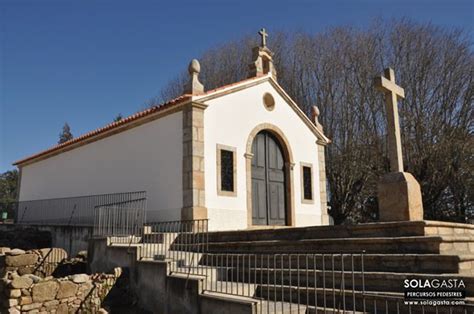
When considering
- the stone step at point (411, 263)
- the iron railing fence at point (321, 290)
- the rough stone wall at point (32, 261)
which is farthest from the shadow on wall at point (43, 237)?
the stone step at point (411, 263)

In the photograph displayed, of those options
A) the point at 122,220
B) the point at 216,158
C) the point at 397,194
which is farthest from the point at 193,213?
the point at 397,194

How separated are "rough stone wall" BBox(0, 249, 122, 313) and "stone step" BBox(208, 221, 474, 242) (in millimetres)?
2848

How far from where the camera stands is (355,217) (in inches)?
882

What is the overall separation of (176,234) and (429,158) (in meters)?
13.3

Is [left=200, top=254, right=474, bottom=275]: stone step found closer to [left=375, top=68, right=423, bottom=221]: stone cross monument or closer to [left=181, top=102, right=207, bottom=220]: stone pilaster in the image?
[left=375, top=68, right=423, bottom=221]: stone cross monument

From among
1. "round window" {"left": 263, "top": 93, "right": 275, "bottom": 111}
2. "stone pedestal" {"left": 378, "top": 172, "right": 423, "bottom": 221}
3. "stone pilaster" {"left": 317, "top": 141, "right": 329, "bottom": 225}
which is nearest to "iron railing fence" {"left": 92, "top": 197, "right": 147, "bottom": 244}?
"round window" {"left": 263, "top": 93, "right": 275, "bottom": 111}

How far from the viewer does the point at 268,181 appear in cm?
1372

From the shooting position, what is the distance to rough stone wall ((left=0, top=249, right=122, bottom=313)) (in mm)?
7676

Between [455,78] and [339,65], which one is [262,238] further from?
[339,65]

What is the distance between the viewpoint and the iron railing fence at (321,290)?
5.30 m

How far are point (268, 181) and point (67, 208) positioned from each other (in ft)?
24.2

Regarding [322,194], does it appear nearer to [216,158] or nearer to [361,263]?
[216,158]

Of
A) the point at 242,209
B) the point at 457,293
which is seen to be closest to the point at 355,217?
the point at 242,209

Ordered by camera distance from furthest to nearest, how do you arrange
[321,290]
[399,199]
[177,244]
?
[177,244]
[399,199]
[321,290]
